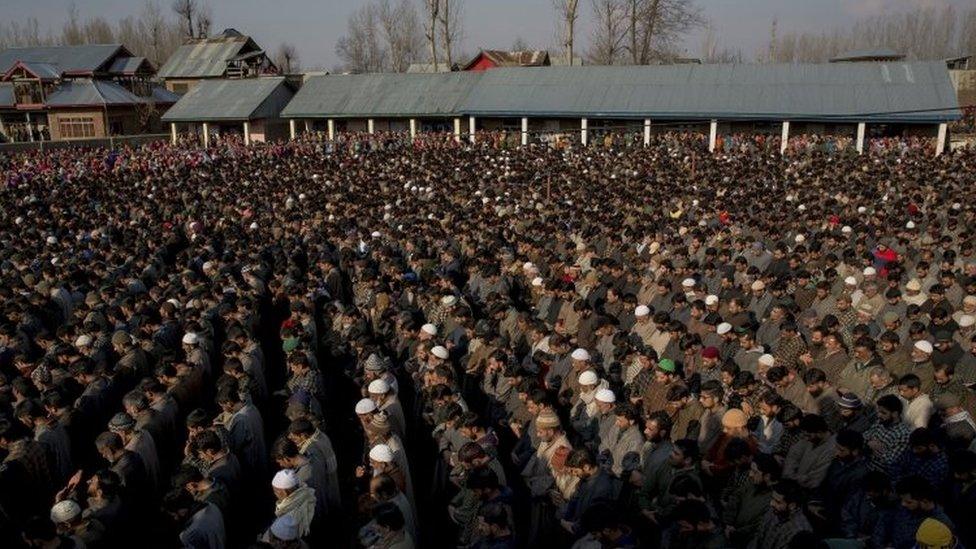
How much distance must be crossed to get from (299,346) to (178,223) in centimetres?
902

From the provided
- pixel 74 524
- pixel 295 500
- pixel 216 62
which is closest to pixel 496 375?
pixel 295 500

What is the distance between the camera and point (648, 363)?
6324 millimetres

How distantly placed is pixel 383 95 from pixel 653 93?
41.7 ft

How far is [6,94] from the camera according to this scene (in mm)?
38562

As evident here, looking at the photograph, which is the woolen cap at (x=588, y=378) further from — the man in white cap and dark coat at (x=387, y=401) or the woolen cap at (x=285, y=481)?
the woolen cap at (x=285, y=481)

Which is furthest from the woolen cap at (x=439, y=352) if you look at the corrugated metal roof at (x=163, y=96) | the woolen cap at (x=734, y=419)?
the corrugated metal roof at (x=163, y=96)

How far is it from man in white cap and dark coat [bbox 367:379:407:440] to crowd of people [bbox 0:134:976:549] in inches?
1.1

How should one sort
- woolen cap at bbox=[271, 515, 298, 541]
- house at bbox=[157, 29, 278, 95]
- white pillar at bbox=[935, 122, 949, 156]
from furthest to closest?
1. house at bbox=[157, 29, 278, 95]
2. white pillar at bbox=[935, 122, 949, 156]
3. woolen cap at bbox=[271, 515, 298, 541]

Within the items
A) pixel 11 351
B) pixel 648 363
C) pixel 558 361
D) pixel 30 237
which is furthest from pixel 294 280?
pixel 30 237

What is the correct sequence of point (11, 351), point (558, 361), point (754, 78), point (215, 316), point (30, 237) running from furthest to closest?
point (754, 78) → point (30, 237) → point (215, 316) → point (11, 351) → point (558, 361)

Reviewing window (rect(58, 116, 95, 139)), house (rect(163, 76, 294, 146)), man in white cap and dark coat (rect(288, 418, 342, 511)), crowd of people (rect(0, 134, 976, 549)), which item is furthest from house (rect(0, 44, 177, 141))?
man in white cap and dark coat (rect(288, 418, 342, 511))

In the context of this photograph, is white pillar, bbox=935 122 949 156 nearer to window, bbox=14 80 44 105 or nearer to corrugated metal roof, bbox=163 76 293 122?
corrugated metal roof, bbox=163 76 293 122

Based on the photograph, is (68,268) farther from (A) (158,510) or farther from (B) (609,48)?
(B) (609,48)

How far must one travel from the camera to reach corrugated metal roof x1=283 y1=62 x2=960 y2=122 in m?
26.4
